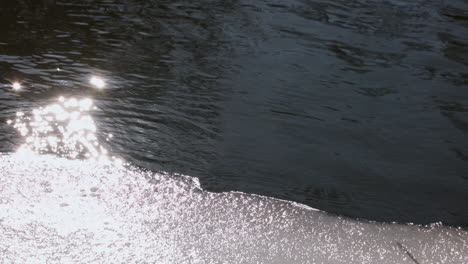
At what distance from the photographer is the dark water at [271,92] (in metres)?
2.99

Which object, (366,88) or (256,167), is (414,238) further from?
(366,88)

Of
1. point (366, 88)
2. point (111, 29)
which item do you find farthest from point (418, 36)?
point (111, 29)

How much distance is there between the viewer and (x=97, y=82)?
3.93 metres

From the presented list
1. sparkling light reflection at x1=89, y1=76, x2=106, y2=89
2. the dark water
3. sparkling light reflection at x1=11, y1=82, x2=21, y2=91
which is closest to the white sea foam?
the dark water

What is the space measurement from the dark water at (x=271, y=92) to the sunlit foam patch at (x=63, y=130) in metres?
0.08

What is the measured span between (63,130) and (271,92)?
1527 mm

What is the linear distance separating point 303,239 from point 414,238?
53 cm

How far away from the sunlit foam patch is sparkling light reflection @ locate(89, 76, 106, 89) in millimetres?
271

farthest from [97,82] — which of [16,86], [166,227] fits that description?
[166,227]

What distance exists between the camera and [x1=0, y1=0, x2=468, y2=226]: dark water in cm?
299

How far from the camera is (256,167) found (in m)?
3.06

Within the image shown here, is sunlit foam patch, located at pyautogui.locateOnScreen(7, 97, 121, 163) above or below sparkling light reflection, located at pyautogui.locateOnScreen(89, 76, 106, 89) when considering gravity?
below

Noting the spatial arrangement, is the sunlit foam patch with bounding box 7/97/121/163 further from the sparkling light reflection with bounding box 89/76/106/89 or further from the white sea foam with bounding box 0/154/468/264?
the sparkling light reflection with bounding box 89/76/106/89

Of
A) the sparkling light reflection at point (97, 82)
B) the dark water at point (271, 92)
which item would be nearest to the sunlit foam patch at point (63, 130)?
the dark water at point (271, 92)
